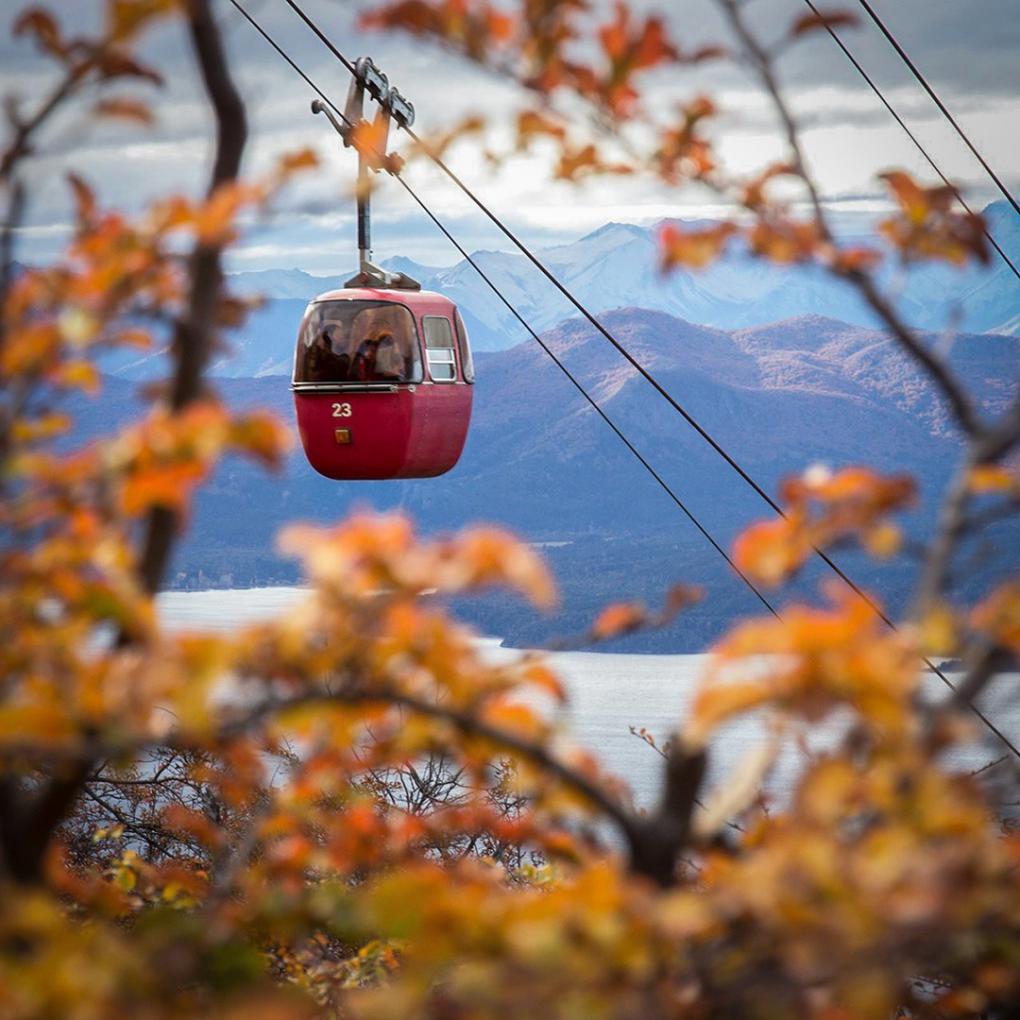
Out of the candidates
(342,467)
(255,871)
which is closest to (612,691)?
(342,467)

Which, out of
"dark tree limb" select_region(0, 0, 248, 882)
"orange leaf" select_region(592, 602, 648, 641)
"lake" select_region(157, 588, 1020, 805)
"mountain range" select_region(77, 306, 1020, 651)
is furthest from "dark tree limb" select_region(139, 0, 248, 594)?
"mountain range" select_region(77, 306, 1020, 651)

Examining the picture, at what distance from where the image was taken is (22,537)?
5.10 ft

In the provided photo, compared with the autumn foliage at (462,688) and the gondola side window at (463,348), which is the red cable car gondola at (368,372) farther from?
the autumn foliage at (462,688)

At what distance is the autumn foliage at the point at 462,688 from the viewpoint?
1205 mm

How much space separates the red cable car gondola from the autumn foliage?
7311mm

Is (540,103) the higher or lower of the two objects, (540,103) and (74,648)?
the higher

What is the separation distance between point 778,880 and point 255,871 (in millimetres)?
1315

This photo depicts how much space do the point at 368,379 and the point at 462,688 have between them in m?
7.94

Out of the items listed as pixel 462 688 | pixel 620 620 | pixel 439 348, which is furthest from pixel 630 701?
pixel 462 688

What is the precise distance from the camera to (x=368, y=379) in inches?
366

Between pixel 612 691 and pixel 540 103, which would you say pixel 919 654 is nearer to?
pixel 540 103

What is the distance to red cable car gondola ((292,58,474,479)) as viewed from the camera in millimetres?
9242

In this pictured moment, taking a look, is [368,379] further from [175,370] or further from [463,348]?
[175,370]

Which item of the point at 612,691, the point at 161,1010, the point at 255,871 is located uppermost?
the point at 161,1010
